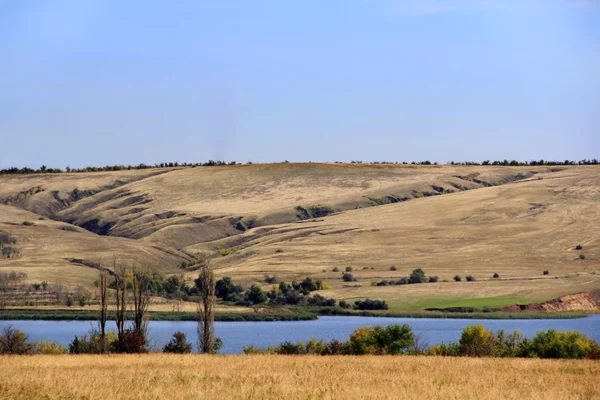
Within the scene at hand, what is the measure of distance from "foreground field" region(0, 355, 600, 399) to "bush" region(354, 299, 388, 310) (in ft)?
319

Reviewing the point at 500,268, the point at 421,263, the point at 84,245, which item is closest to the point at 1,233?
the point at 84,245

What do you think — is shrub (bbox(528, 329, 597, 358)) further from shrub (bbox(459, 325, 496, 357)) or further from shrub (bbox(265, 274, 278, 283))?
shrub (bbox(265, 274, 278, 283))

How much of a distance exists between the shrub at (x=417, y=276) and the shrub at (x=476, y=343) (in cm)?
8660

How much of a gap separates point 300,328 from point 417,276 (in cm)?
4230

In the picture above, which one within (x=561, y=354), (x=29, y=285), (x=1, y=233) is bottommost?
(x=561, y=354)

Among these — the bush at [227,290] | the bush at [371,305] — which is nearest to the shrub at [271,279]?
the bush at [227,290]

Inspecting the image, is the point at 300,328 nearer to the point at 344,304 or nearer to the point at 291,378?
the point at 344,304

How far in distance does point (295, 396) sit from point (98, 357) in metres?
16.0

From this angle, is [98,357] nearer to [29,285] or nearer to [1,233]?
[29,285]

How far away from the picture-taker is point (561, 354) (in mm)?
59188

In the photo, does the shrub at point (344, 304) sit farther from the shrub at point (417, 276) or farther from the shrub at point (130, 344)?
the shrub at point (130, 344)

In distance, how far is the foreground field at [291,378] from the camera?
25625 millimetres

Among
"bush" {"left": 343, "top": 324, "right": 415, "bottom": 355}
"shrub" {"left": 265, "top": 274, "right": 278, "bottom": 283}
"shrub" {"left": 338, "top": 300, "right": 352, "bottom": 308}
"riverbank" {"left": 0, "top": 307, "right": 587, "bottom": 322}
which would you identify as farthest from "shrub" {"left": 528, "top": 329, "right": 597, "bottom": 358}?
"shrub" {"left": 265, "top": 274, "right": 278, "bottom": 283}

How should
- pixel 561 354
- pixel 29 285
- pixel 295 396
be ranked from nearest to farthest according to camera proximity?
pixel 295 396 < pixel 561 354 < pixel 29 285
